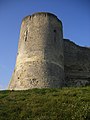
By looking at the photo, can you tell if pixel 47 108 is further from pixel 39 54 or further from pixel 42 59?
pixel 39 54

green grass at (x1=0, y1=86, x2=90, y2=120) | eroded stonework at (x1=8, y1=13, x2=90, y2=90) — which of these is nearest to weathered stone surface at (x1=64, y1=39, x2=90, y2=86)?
eroded stonework at (x1=8, y1=13, x2=90, y2=90)

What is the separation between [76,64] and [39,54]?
6.03 meters

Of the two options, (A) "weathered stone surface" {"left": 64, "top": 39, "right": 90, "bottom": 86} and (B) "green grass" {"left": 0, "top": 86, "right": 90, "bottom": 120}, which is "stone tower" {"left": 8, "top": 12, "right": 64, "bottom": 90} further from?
(B) "green grass" {"left": 0, "top": 86, "right": 90, "bottom": 120}

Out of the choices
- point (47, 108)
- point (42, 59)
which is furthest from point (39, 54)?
point (47, 108)

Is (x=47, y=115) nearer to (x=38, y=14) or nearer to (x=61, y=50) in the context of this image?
(x=61, y=50)

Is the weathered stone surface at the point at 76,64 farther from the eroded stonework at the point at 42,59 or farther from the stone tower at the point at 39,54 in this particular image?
the stone tower at the point at 39,54

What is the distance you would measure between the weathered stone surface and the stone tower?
8.08 ft

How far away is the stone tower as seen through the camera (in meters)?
21.8

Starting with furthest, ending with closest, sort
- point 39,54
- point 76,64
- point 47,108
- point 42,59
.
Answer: point 76,64
point 39,54
point 42,59
point 47,108

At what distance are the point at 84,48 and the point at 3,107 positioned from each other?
17477mm

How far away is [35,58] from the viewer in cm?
2286

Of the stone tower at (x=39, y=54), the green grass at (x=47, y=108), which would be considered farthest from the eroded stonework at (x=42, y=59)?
the green grass at (x=47, y=108)

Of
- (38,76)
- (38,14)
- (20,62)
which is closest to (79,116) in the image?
(38,76)

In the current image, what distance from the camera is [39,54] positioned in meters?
22.9
